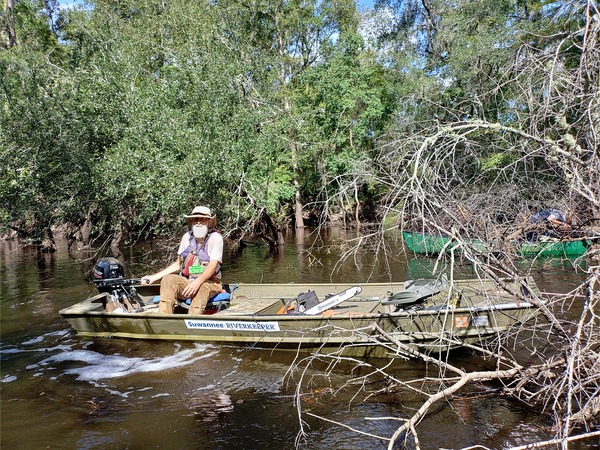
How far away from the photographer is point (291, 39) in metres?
28.2

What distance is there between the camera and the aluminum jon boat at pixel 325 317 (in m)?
6.32

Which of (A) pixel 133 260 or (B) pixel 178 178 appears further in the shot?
(A) pixel 133 260

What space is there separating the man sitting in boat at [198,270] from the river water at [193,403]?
71 centimetres

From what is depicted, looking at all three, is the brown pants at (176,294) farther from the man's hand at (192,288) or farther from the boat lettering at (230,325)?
the boat lettering at (230,325)

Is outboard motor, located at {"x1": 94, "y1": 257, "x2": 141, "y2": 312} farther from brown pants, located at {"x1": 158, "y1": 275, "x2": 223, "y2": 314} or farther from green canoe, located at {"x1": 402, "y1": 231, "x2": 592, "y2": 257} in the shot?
green canoe, located at {"x1": 402, "y1": 231, "x2": 592, "y2": 257}

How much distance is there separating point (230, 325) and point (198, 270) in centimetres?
107

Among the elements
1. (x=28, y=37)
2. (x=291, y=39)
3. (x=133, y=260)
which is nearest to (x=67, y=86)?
(x=133, y=260)

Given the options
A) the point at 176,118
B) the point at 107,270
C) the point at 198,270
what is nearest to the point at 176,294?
the point at 198,270

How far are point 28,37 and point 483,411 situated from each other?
27514mm

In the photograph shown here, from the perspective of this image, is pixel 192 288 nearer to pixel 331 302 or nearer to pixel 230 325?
pixel 230 325

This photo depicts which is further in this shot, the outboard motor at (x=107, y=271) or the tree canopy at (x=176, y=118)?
the tree canopy at (x=176, y=118)

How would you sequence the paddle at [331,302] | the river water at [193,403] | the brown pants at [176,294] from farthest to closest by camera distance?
the brown pants at [176,294] → the paddle at [331,302] → the river water at [193,403]

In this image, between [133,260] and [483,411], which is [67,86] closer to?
[133,260]

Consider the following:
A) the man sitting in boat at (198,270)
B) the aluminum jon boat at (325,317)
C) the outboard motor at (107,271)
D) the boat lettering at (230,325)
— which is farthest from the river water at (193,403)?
the outboard motor at (107,271)
